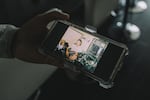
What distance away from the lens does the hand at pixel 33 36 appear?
88 centimetres

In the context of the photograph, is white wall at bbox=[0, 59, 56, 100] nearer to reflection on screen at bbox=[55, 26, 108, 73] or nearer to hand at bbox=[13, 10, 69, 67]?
hand at bbox=[13, 10, 69, 67]

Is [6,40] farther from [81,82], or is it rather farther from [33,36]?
[81,82]

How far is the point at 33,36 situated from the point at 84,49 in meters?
0.17

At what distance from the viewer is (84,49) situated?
857 millimetres

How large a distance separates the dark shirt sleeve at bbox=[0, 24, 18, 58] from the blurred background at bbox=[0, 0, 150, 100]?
15 centimetres

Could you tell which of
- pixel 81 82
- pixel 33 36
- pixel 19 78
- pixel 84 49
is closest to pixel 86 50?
pixel 84 49

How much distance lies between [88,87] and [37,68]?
33cm

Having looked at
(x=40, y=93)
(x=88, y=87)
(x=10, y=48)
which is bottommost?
(x=40, y=93)

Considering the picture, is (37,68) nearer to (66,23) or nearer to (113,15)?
(66,23)

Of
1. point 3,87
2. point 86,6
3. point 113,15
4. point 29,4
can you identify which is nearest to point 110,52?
point 3,87

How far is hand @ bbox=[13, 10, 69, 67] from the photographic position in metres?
0.88

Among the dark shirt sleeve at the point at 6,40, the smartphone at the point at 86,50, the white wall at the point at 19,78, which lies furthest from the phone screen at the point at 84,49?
the white wall at the point at 19,78

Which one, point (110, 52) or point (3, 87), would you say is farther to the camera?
point (3, 87)

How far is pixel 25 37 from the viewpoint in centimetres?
89
